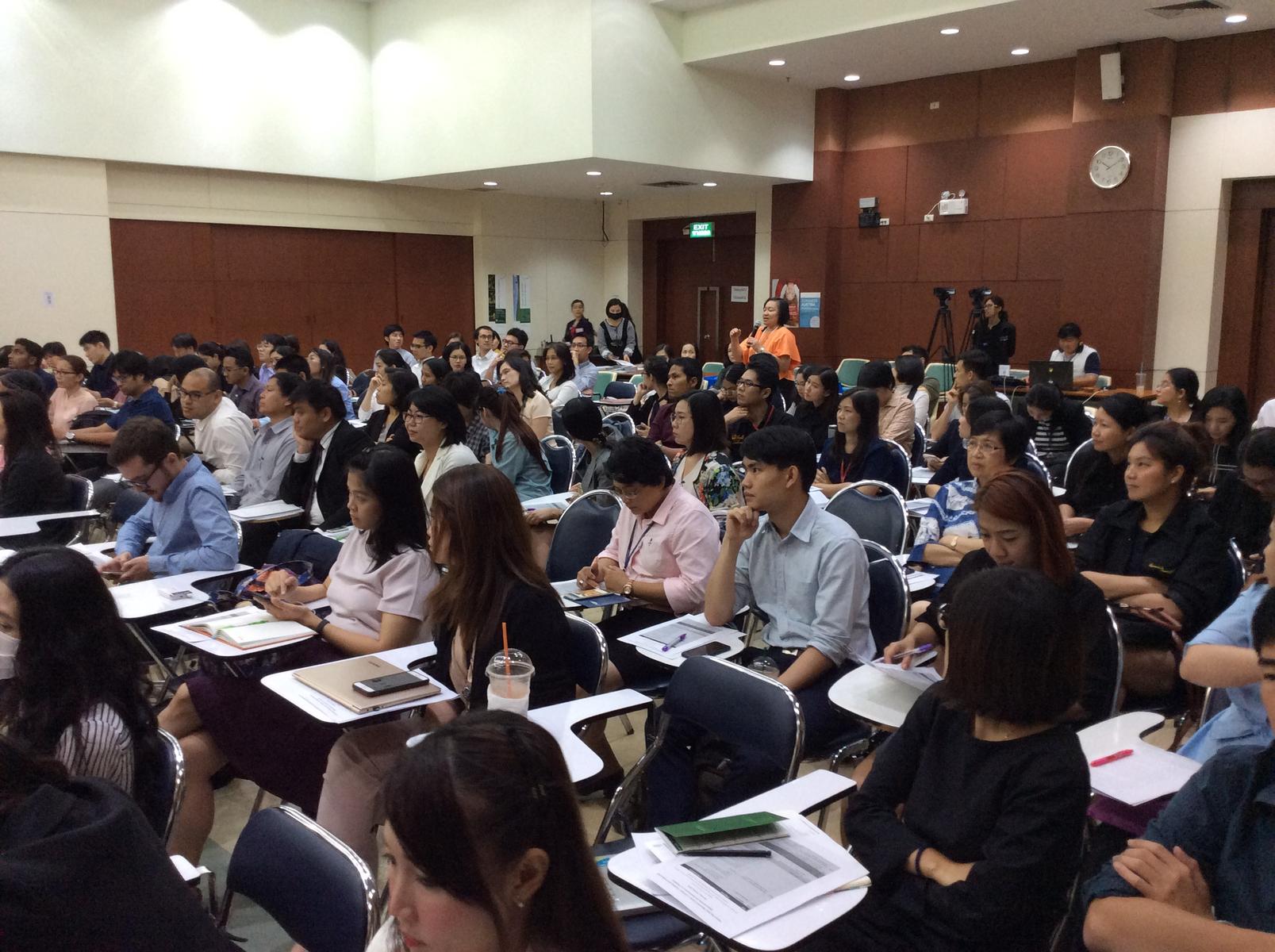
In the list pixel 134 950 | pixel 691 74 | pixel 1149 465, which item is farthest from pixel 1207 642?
pixel 691 74

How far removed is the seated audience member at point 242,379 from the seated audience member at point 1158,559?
6388 millimetres

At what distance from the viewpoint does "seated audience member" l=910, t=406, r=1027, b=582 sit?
4.00 metres

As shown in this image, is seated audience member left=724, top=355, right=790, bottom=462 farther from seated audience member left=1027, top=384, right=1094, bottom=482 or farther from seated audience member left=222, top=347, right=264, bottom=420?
seated audience member left=222, top=347, right=264, bottom=420

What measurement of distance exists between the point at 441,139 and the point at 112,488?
744 centimetres

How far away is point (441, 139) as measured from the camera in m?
11.7

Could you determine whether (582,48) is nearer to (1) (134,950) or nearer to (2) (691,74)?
(2) (691,74)

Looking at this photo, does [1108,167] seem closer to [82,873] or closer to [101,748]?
[101,748]

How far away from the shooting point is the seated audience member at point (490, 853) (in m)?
1.20

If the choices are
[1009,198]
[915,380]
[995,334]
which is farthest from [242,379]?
[1009,198]

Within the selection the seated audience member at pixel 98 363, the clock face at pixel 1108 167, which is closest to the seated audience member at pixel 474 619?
the seated audience member at pixel 98 363

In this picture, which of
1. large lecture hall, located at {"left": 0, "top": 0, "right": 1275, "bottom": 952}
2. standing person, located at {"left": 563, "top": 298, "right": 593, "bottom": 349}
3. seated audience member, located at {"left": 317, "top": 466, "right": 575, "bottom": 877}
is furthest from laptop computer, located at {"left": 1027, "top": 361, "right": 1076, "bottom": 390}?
seated audience member, located at {"left": 317, "top": 466, "right": 575, "bottom": 877}

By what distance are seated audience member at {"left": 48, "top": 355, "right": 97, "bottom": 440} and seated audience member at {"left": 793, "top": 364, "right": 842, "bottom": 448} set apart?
5.04m

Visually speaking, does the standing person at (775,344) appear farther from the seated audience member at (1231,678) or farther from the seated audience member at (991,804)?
the seated audience member at (991,804)

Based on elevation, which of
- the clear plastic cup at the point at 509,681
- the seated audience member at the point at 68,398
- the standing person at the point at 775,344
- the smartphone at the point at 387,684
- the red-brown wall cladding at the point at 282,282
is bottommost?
the smartphone at the point at 387,684
